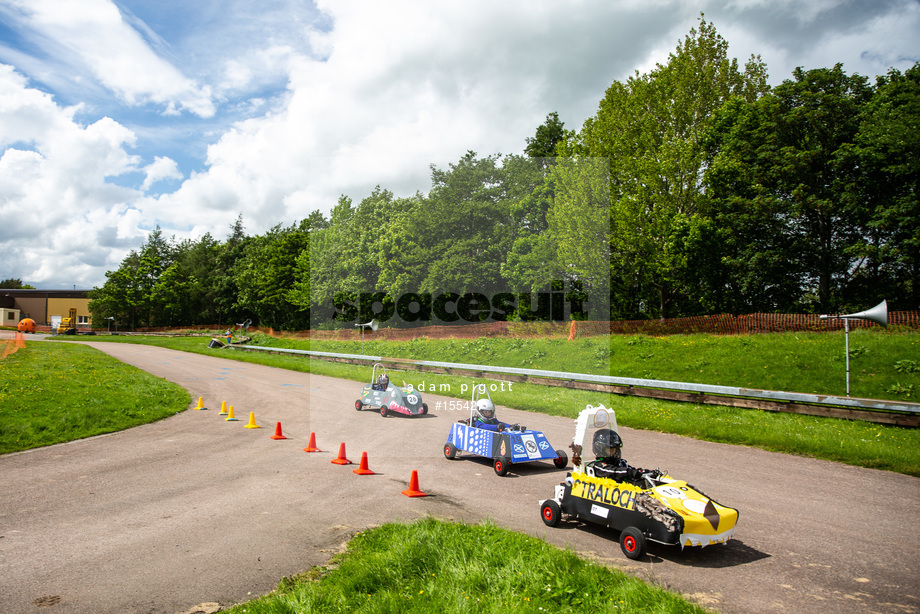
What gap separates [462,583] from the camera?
5336 millimetres

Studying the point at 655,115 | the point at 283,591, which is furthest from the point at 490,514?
the point at 655,115

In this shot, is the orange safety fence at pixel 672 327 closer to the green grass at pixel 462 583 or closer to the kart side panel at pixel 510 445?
the kart side panel at pixel 510 445

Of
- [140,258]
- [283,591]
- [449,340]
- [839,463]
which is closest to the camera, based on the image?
[283,591]

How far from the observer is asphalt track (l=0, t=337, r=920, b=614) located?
5512 millimetres

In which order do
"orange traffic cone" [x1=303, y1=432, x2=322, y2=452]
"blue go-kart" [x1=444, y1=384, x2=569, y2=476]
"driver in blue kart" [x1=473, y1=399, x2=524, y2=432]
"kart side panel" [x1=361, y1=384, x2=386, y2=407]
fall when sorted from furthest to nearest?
"kart side panel" [x1=361, y1=384, x2=386, y2=407] < "orange traffic cone" [x1=303, y1=432, x2=322, y2=452] < "driver in blue kart" [x1=473, y1=399, x2=524, y2=432] < "blue go-kart" [x1=444, y1=384, x2=569, y2=476]

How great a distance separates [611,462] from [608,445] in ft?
0.88

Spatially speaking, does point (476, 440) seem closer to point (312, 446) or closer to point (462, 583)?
point (312, 446)

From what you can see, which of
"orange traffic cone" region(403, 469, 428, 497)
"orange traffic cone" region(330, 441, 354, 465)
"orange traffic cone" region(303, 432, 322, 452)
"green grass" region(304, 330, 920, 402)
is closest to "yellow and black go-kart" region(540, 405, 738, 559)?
"orange traffic cone" region(403, 469, 428, 497)

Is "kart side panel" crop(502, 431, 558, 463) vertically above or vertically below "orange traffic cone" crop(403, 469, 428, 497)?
above

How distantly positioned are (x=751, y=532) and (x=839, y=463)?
559cm

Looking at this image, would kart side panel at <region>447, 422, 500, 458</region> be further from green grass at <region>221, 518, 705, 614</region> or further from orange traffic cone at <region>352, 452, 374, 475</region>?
green grass at <region>221, 518, 705, 614</region>

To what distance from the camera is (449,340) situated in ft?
129

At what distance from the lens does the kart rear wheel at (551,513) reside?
7.39m

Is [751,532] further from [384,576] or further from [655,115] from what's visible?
[655,115]
